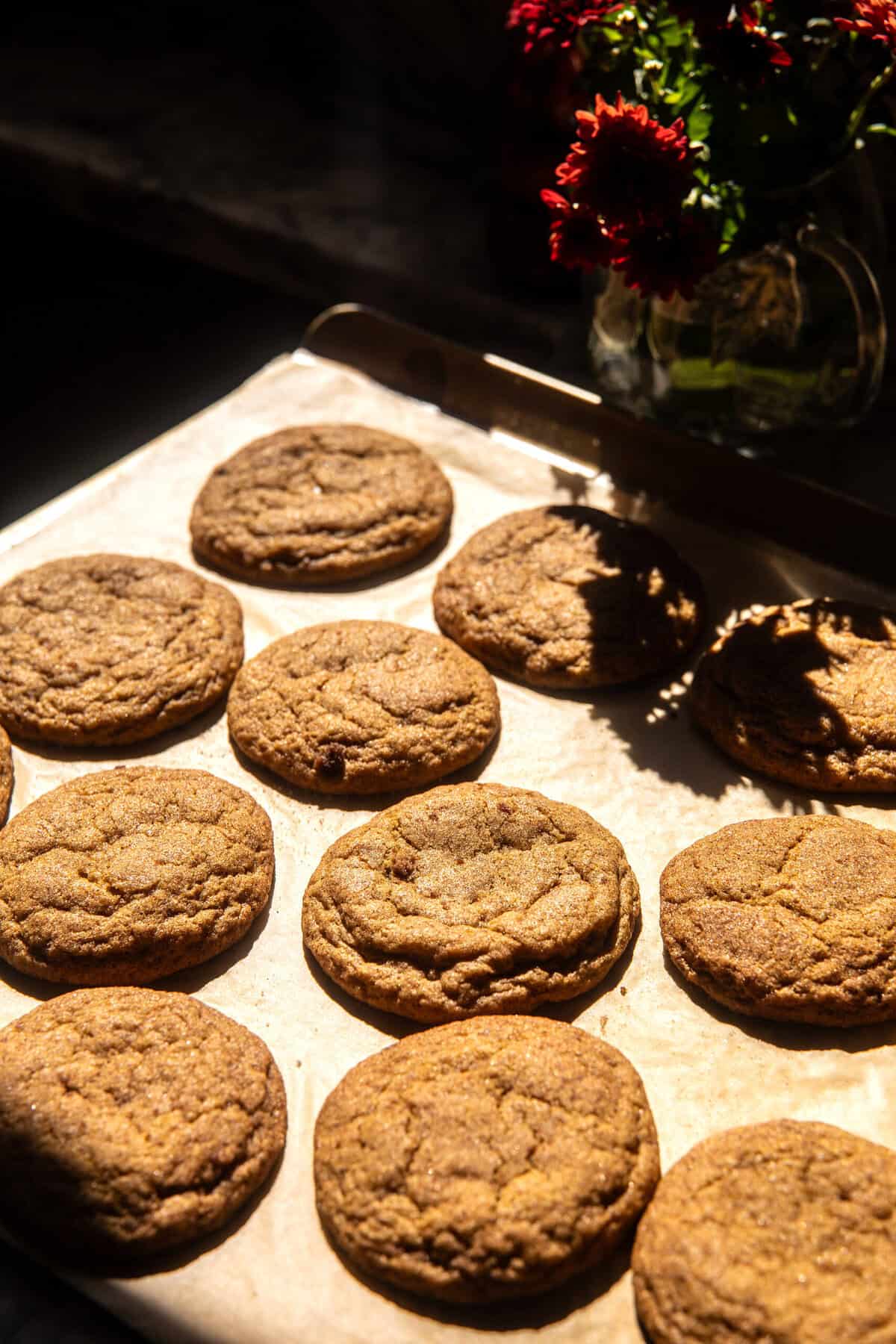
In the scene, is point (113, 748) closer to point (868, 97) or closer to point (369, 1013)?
point (369, 1013)

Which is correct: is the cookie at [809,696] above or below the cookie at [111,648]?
above

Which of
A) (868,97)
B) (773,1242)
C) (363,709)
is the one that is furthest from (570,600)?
(773,1242)

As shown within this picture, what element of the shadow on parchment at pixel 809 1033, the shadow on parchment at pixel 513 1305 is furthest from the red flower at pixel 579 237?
the shadow on parchment at pixel 513 1305

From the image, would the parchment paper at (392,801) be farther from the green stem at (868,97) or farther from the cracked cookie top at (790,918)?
the green stem at (868,97)

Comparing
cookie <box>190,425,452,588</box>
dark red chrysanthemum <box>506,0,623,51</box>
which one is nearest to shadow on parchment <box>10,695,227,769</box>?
cookie <box>190,425,452,588</box>

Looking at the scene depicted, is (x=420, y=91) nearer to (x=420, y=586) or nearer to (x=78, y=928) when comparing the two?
(x=420, y=586)

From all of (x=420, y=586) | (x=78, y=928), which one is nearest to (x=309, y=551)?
(x=420, y=586)

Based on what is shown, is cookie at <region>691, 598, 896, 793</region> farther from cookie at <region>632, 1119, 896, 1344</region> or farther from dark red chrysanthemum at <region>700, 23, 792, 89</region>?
dark red chrysanthemum at <region>700, 23, 792, 89</region>
